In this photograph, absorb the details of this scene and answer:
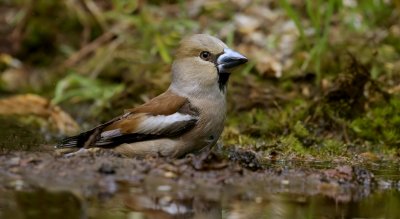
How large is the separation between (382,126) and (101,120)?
9.34 ft

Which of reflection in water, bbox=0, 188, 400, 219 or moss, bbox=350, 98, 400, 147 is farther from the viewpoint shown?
moss, bbox=350, 98, 400, 147

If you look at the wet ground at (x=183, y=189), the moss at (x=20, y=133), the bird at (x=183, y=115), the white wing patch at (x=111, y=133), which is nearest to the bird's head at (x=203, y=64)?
the bird at (x=183, y=115)

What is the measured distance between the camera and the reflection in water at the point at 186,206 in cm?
402

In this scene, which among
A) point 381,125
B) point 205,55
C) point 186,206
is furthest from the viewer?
point 381,125

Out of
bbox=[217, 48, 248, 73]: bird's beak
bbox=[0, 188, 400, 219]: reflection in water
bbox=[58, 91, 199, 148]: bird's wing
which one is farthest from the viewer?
bbox=[217, 48, 248, 73]: bird's beak

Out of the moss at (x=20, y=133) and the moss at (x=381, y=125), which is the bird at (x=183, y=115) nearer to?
the moss at (x=20, y=133)

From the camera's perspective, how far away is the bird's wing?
5.38m

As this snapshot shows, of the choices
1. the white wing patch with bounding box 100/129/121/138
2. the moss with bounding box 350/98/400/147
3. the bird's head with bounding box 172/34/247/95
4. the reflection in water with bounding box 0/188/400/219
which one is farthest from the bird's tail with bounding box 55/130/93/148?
the moss with bounding box 350/98/400/147

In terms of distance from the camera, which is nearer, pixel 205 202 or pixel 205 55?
pixel 205 202

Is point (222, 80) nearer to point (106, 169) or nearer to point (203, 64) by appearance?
point (203, 64)

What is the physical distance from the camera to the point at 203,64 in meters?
5.77

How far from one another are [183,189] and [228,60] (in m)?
1.48

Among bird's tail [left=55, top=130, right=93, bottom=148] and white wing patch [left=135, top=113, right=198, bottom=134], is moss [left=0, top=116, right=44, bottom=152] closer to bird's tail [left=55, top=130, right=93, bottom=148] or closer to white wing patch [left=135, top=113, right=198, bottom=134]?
bird's tail [left=55, top=130, right=93, bottom=148]

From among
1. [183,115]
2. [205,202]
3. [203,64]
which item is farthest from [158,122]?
[205,202]
